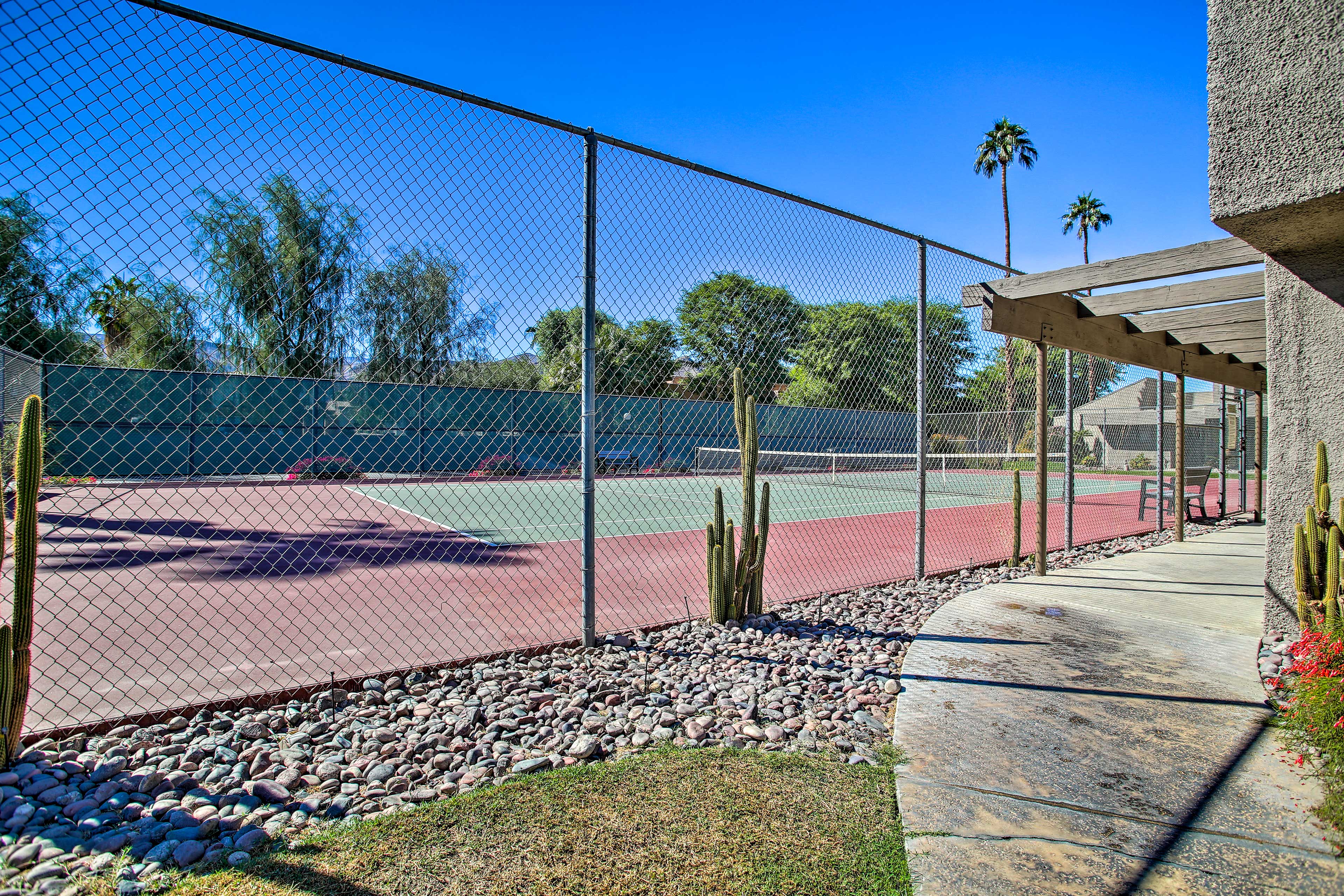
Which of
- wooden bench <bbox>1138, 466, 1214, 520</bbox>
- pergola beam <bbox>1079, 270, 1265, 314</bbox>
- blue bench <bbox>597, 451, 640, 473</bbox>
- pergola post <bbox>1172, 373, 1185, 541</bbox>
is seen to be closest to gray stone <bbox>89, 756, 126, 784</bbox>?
pergola beam <bbox>1079, 270, 1265, 314</bbox>

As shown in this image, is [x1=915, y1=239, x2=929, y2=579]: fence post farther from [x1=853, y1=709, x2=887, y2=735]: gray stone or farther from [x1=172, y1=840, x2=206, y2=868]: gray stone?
[x1=172, y1=840, x2=206, y2=868]: gray stone

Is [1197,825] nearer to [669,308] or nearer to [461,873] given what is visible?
[461,873]

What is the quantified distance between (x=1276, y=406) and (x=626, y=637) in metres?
4.64

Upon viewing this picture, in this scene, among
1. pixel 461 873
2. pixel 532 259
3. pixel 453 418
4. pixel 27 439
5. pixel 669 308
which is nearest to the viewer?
pixel 461 873

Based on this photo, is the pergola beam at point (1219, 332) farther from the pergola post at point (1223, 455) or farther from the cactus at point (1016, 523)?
the pergola post at point (1223, 455)

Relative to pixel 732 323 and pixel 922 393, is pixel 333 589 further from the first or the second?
pixel 922 393

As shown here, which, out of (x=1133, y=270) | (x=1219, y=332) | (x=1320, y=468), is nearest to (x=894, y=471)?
(x=1219, y=332)

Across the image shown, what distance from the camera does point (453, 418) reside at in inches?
550

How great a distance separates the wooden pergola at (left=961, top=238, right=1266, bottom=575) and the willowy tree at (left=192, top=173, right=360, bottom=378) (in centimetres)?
507

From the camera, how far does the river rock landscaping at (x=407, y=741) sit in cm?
229

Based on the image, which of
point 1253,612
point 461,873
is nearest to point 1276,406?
point 1253,612

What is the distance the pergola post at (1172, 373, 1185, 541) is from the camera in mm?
9047

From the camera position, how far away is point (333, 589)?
6.31 meters

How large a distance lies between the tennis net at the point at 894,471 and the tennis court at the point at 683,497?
8cm
